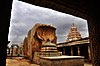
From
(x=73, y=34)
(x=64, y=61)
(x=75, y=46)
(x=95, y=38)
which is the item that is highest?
(x=73, y=34)

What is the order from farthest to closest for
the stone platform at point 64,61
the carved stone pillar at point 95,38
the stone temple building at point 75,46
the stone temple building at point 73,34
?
1. the stone temple building at point 73,34
2. the stone temple building at point 75,46
3. the stone platform at point 64,61
4. the carved stone pillar at point 95,38

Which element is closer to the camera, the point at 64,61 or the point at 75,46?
the point at 64,61

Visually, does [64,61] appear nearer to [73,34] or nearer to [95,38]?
[95,38]

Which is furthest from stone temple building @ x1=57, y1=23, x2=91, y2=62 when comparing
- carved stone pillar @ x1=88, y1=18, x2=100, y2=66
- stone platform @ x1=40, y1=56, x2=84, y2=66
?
carved stone pillar @ x1=88, y1=18, x2=100, y2=66

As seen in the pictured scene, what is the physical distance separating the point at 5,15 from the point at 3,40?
0.32 meters

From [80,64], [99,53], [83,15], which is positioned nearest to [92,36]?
[99,53]

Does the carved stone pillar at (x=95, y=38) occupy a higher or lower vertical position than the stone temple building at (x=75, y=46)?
higher

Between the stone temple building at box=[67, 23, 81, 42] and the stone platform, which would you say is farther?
the stone temple building at box=[67, 23, 81, 42]

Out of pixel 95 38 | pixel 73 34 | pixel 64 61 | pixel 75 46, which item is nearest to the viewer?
pixel 95 38

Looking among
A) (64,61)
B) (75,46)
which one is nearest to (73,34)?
(75,46)

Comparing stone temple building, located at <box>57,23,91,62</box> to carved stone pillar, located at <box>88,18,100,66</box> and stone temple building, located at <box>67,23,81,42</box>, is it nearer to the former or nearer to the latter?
stone temple building, located at <box>67,23,81,42</box>

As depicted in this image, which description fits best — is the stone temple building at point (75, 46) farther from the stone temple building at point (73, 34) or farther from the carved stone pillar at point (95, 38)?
A: the carved stone pillar at point (95, 38)

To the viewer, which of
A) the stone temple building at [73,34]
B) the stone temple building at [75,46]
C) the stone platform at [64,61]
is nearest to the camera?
the stone platform at [64,61]

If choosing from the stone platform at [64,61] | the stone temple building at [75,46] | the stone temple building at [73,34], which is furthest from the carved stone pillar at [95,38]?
the stone temple building at [73,34]
